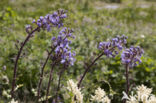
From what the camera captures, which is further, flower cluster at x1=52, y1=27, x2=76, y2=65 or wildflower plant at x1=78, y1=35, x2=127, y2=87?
wildflower plant at x1=78, y1=35, x2=127, y2=87

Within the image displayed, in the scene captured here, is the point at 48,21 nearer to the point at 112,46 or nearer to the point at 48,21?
the point at 48,21

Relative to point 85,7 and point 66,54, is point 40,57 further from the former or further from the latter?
point 85,7

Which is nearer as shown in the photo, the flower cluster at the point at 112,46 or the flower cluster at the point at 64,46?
the flower cluster at the point at 64,46

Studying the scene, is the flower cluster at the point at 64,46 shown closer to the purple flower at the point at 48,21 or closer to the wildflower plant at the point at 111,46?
the purple flower at the point at 48,21

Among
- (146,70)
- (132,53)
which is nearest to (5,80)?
(132,53)

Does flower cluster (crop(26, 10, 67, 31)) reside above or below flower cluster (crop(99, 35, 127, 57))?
above

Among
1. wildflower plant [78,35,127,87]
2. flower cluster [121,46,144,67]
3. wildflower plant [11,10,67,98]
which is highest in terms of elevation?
wildflower plant [11,10,67,98]

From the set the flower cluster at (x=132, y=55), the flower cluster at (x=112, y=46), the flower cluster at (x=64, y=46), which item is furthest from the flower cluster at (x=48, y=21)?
the flower cluster at (x=132, y=55)

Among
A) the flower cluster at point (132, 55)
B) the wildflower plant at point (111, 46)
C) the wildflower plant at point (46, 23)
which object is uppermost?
the wildflower plant at point (46, 23)

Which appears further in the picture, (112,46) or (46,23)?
(112,46)

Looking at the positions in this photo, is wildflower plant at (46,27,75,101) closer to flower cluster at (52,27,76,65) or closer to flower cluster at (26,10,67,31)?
flower cluster at (52,27,76,65)

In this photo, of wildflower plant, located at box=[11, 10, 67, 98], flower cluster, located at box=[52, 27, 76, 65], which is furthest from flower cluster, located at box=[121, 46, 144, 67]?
wildflower plant, located at box=[11, 10, 67, 98]

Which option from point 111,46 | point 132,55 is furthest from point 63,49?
point 132,55

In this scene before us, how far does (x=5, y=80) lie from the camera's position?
245 cm
